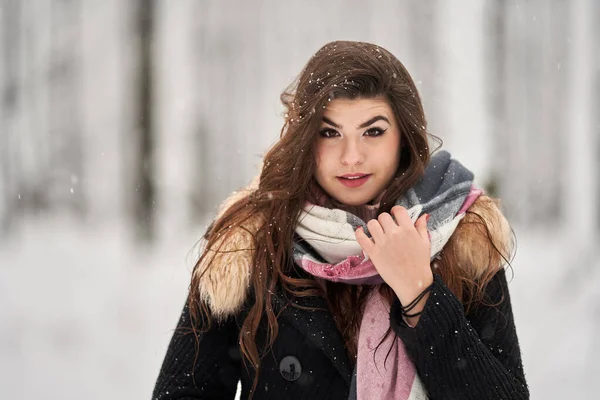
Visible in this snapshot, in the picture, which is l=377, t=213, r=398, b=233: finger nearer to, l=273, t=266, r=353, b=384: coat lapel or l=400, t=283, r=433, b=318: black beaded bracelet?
l=400, t=283, r=433, b=318: black beaded bracelet

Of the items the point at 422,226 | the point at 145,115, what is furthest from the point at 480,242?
the point at 145,115

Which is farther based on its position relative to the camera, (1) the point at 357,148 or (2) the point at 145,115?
(2) the point at 145,115

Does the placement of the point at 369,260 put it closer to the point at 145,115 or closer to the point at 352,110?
the point at 352,110

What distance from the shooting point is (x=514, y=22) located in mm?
10031

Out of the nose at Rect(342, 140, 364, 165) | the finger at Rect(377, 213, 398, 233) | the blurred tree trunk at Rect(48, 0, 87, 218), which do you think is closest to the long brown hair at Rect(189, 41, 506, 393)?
the nose at Rect(342, 140, 364, 165)

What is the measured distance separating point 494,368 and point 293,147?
859 mm

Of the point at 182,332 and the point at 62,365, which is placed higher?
the point at 182,332

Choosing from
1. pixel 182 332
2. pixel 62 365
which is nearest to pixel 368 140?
pixel 182 332

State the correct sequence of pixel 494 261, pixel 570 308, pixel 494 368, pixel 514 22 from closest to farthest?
pixel 494 368, pixel 494 261, pixel 570 308, pixel 514 22

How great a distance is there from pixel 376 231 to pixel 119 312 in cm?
563

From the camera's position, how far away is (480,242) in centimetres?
198

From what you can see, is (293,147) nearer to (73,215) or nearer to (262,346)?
(262,346)

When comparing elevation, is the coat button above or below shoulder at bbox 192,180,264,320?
below

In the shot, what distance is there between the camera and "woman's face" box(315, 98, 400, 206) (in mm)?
1982
